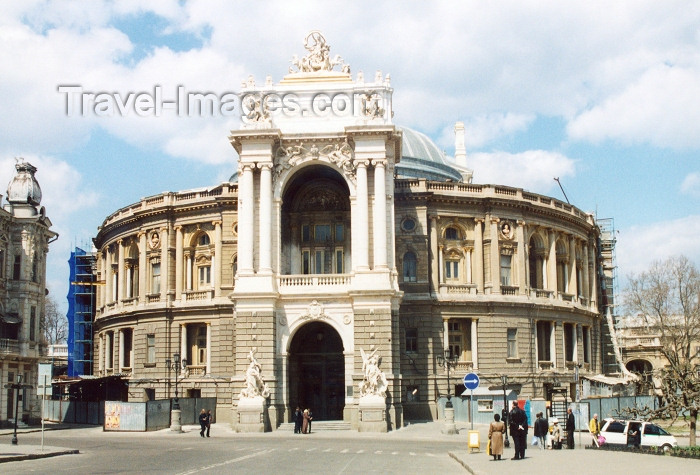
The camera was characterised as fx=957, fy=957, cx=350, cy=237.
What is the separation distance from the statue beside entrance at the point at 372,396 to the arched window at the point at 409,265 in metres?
12.6

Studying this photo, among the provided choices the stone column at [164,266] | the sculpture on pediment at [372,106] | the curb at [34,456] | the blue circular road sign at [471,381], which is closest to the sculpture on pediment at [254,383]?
the sculpture on pediment at [372,106]

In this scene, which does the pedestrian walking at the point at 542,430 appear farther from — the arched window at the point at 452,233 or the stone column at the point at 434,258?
the arched window at the point at 452,233

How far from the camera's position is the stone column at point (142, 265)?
240 ft

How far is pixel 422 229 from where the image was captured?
68.1 meters

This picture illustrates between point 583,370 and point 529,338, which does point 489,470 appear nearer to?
point 529,338

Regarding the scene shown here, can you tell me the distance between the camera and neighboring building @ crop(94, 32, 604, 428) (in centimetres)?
5812

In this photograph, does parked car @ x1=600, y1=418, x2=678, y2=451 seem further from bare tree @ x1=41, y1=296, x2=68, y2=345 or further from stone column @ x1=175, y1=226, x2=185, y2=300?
bare tree @ x1=41, y1=296, x2=68, y2=345

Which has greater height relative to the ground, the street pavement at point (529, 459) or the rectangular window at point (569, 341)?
the rectangular window at point (569, 341)

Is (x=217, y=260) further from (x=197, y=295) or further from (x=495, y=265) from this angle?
(x=495, y=265)

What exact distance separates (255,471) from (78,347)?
6780 cm

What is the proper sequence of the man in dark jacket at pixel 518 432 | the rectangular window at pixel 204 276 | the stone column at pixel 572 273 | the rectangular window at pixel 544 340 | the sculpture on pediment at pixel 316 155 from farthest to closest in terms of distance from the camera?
the stone column at pixel 572 273, the rectangular window at pixel 544 340, the rectangular window at pixel 204 276, the sculpture on pediment at pixel 316 155, the man in dark jacket at pixel 518 432

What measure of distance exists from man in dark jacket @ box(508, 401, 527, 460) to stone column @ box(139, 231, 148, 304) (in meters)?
43.6

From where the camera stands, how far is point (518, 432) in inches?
1350

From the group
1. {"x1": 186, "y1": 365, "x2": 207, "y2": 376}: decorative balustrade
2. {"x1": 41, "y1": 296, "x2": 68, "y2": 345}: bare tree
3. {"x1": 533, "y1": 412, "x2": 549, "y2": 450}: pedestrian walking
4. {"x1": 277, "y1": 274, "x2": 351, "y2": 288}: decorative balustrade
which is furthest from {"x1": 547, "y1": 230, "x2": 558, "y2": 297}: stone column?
{"x1": 41, "y1": 296, "x2": 68, "y2": 345}: bare tree
